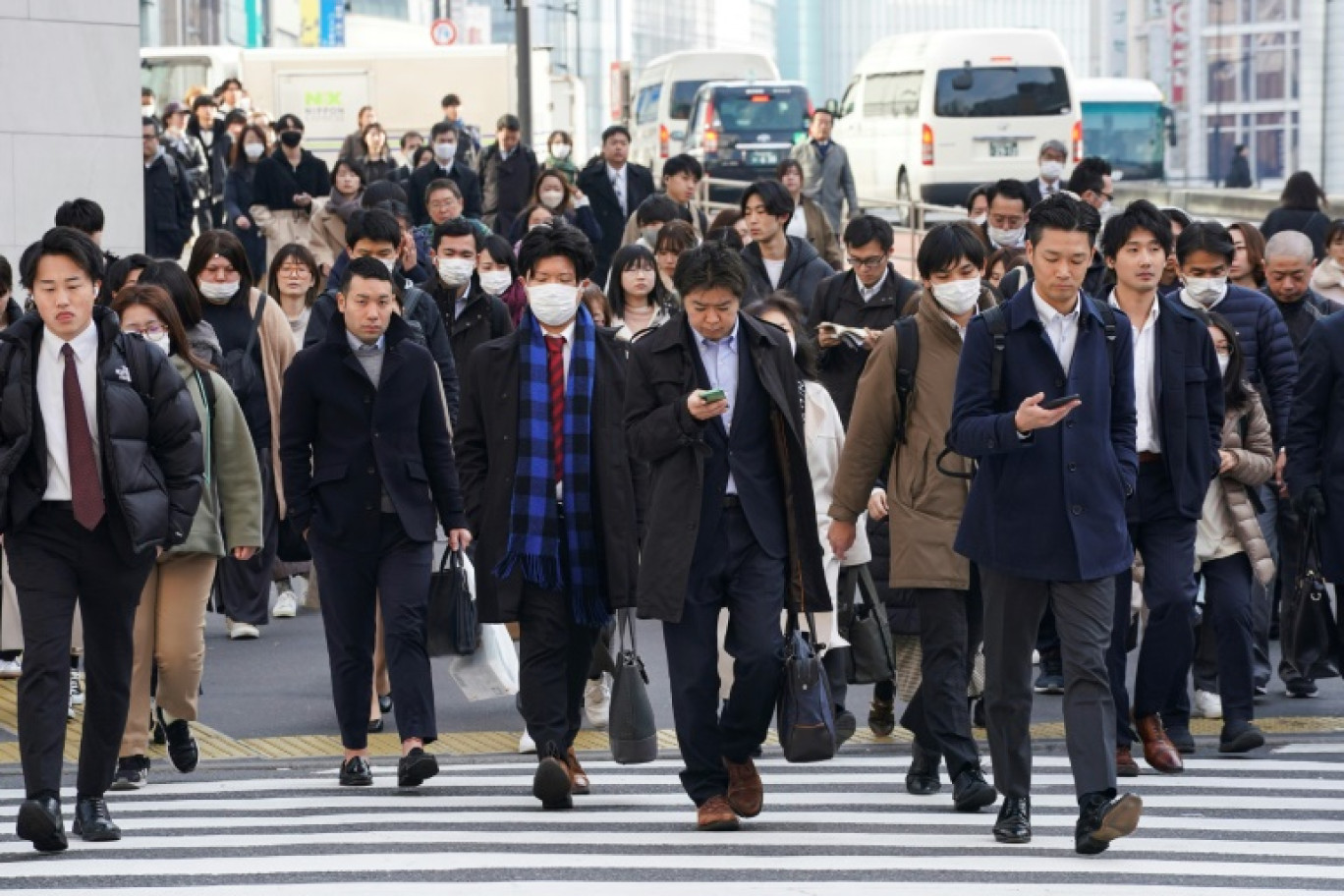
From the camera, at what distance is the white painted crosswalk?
6965 millimetres

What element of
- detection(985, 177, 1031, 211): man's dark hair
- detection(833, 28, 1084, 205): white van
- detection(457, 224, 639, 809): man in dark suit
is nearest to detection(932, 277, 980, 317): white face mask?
detection(457, 224, 639, 809): man in dark suit

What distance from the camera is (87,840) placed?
302 inches

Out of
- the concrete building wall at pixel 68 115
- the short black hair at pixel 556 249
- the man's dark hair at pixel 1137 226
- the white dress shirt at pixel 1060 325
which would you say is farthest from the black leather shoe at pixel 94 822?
the concrete building wall at pixel 68 115

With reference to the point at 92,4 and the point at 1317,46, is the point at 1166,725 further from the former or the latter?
the point at 1317,46

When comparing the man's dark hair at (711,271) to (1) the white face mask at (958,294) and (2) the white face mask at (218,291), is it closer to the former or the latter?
(1) the white face mask at (958,294)

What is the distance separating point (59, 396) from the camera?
7.59m

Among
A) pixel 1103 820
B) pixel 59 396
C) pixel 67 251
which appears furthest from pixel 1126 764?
pixel 67 251

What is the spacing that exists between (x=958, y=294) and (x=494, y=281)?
4131 millimetres

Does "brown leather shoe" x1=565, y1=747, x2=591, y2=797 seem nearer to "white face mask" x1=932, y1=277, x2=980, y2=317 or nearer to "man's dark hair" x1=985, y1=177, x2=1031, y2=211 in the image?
"white face mask" x1=932, y1=277, x2=980, y2=317

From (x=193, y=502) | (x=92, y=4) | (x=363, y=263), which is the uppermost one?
(x=92, y=4)

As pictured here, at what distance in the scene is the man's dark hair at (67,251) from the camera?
7.56 meters

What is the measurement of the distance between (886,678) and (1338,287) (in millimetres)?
4100

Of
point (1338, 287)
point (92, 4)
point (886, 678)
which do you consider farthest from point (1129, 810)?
point (92, 4)

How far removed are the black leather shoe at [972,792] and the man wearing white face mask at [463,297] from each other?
4392mm
